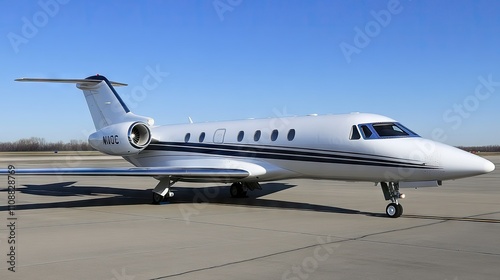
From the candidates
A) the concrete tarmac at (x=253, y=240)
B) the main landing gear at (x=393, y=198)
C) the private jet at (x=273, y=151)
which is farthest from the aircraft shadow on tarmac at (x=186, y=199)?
the private jet at (x=273, y=151)

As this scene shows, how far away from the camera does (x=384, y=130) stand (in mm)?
12047

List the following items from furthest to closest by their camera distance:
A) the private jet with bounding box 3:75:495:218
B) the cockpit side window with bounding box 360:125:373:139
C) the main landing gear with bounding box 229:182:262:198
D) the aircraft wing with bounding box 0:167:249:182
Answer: the main landing gear with bounding box 229:182:262:198, the aircraft wing with bounding box 0:167:249:182, the cockpit side window with bounding box 360:125:373:139, the private jet with bounding box 3:75:495:218

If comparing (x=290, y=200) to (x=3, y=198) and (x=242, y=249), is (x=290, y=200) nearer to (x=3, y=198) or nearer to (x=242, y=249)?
(x=242, y=249)

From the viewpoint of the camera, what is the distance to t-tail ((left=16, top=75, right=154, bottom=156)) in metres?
16.6

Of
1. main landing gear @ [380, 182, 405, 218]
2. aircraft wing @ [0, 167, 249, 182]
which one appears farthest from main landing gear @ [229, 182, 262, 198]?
main landing gear @ [380, 182, 405, 218]

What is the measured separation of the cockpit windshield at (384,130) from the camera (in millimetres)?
11852

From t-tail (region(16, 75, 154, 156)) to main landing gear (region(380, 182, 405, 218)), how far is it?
8.16 m

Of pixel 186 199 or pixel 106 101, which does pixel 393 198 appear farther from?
pixel 106 101

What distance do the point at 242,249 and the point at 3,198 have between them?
516 inches

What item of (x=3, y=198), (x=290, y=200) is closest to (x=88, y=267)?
(x=290, y=200)

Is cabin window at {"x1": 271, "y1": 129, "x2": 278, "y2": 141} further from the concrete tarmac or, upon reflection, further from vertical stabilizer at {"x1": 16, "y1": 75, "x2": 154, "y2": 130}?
vertical stabilizer at {"x1": 16, "y1": 75, "x2": 154, "y2": 130}

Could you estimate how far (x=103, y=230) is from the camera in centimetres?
978

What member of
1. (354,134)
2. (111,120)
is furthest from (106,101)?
(354,134)

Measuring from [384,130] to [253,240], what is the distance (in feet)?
16.6
